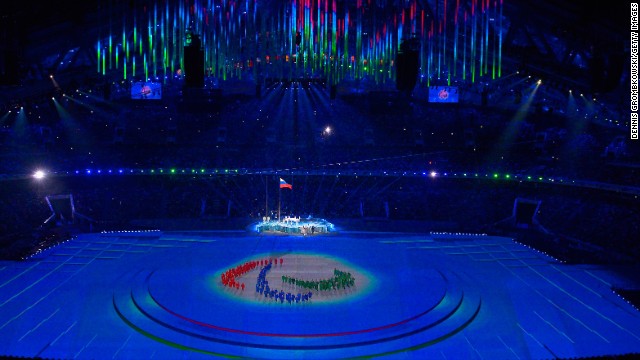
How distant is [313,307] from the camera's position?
1578 centimetres

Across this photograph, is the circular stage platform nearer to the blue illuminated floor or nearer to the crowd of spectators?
the blue illuminated floor

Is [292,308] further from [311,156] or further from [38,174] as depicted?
[311,156]

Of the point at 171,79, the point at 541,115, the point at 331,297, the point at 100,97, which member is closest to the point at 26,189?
the point at 100,97

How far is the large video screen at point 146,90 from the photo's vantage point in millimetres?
39031

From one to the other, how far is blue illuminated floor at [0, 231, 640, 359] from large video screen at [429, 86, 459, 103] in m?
18.2

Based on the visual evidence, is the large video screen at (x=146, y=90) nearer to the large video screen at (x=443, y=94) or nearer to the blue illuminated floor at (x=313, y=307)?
the blue illuminated floor at (x=313, y=307)

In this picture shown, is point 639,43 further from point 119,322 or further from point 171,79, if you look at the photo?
point 171,79

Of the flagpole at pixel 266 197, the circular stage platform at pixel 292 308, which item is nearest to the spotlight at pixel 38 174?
the flagpole at pixel 266 197

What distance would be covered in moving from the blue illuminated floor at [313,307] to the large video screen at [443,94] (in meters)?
18.2

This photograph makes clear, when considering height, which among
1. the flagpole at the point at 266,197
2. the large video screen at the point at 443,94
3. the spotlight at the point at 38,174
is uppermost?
the large video screen at the point at 443,94

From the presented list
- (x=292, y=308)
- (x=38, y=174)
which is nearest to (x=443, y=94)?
(x=292, y=308)

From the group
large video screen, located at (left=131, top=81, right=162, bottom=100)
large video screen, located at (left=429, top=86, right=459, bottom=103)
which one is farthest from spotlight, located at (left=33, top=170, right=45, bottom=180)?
large video screen, located at (left=429, top=86, right=459, bottom=103)

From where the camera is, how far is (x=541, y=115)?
3784 centimetres

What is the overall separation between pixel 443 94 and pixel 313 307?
2765 centimetres
